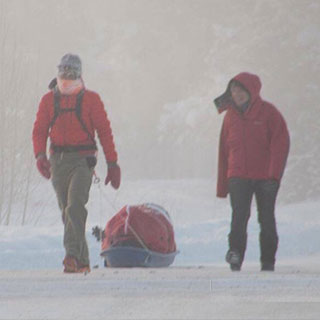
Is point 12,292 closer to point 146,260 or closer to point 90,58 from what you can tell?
point 146,260

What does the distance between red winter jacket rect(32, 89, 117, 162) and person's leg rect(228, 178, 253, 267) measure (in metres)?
1.03

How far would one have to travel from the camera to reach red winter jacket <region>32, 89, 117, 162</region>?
8555 mm

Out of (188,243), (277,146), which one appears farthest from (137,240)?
(188,243)

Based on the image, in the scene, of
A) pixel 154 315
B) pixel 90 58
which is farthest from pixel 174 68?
pixel 154 315

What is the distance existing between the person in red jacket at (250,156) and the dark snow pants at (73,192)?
119 centimetres

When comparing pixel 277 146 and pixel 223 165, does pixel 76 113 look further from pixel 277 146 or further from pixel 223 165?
pixel 277 146

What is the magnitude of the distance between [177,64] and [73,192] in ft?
144

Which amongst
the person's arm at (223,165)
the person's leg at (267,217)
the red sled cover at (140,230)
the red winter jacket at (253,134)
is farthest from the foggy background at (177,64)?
the red winter jacket at (253,134)

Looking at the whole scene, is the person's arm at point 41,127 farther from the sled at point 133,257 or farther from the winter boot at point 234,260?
the winter boot at point 234,260

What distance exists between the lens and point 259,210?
8969mm

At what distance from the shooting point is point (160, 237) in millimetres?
9531

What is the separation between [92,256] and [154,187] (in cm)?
3468

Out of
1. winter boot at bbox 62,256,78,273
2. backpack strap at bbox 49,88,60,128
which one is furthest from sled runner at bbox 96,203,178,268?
backpack strap at bbox 49,88,60,128

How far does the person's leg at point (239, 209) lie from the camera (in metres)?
8.84
